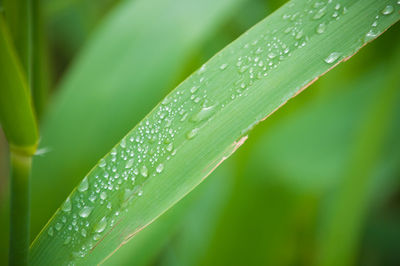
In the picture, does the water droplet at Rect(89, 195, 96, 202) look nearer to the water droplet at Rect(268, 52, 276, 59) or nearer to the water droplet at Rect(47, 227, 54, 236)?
the water droplet at Rect(47, 227, 54, 236)

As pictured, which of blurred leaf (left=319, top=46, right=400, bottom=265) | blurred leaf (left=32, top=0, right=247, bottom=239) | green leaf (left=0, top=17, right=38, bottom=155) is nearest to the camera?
green leaf (left=0, top=17, right=38, bottom=155)

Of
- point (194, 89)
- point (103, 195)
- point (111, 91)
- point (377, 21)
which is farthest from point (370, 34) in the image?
point (111, 91)

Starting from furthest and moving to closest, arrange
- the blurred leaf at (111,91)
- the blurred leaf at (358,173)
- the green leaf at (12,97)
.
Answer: the blurred leaf at (111,91), the blurred leaf at (358,173), the green leaf at (12,97)

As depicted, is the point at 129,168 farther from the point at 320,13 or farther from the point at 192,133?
the point at 320,13

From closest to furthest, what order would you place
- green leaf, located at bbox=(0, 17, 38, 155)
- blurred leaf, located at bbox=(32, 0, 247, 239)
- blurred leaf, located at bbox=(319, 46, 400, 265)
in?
green leaf, located at bbox=(0, 17, 38, 155) → blurred leaf, located at bbox=(319, 46, 400, 265) → blurred leaf, located at bbox=(32, 0, 247, 239)

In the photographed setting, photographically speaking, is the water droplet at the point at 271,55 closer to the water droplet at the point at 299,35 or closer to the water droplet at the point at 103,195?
the water droplet at the point at 299,35

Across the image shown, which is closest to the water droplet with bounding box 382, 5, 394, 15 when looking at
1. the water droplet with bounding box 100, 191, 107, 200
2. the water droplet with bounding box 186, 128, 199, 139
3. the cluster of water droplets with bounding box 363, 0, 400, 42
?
the cluster of water droplets with bounding box 363, 0, 400, 42

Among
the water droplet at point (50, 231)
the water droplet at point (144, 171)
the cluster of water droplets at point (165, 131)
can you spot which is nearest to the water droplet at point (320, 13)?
the cluster of water droplets at point (165, 131)

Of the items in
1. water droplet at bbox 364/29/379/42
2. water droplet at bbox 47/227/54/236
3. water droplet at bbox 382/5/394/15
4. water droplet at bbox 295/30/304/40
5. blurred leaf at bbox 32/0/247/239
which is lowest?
blurred leaf at bbox 32/0/247/239
